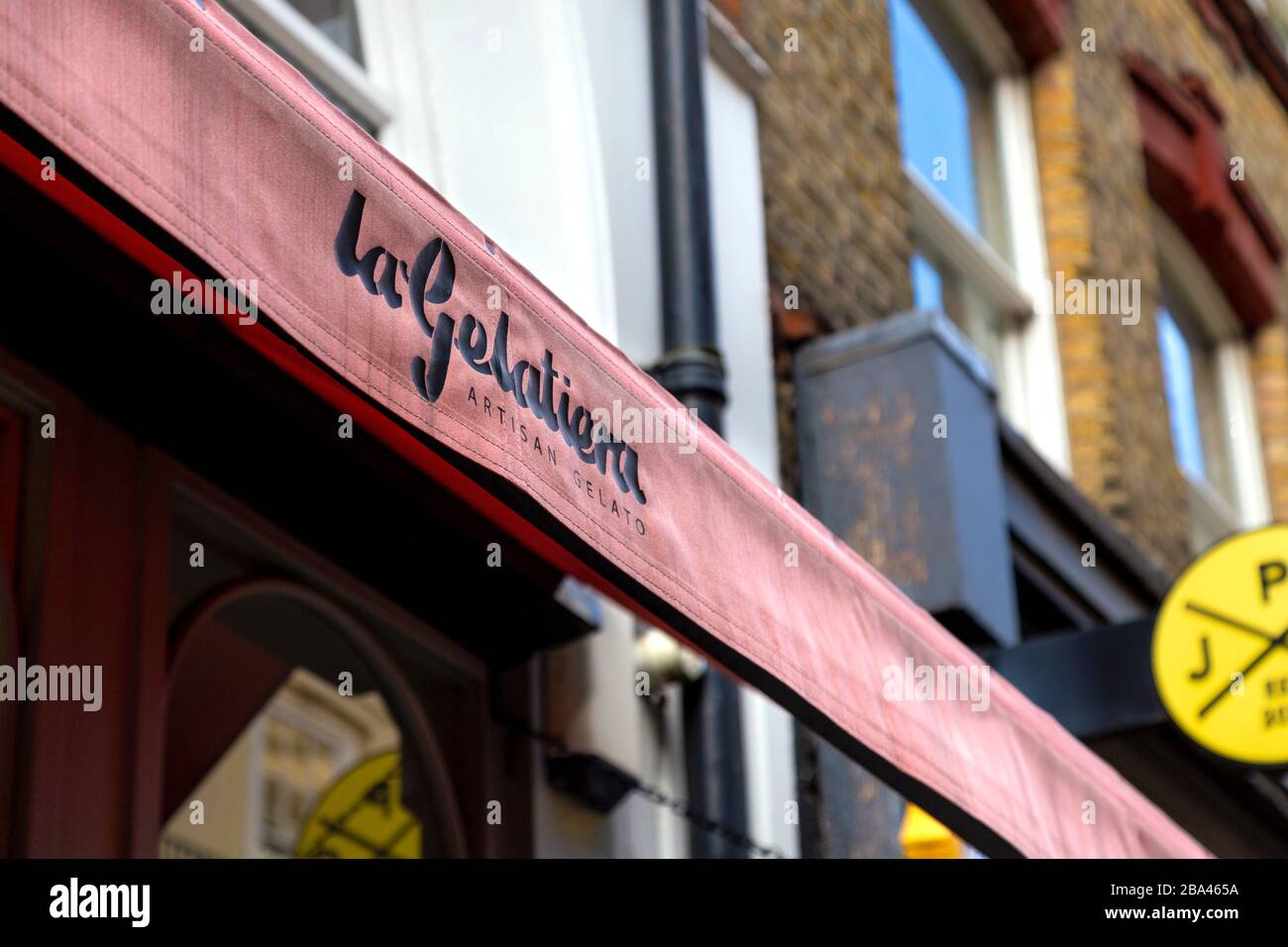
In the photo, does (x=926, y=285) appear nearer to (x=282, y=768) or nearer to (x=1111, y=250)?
(x=1111, y=250)

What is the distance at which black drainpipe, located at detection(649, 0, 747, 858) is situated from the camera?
5262 mm

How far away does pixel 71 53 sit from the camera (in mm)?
2387

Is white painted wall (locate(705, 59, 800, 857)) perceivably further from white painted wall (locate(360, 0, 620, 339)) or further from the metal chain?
white painted wall (locate(360, 0, 620, 339))

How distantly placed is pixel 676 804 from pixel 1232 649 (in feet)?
5.95

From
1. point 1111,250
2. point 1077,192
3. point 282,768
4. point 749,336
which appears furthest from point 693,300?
point 282,768

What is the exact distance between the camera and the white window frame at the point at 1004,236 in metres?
8.77

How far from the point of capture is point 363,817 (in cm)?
736

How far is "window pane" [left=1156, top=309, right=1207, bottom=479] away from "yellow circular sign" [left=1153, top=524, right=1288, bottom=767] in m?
4.33

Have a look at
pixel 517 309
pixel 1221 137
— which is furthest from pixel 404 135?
pixel 1221 137

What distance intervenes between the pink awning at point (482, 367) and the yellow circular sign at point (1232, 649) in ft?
5.33

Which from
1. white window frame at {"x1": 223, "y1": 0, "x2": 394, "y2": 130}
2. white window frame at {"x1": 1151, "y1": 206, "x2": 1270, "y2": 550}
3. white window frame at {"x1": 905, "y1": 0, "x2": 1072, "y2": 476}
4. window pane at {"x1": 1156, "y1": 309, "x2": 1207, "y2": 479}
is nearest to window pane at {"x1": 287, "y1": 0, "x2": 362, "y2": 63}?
white window frame at {"x1": 223, "y1": 0, "x2": 394, "y2": 130}

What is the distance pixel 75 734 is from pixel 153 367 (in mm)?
723

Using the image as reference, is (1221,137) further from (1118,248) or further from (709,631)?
(709,631)

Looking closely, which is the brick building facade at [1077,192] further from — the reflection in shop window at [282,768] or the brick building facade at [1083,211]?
the reflection in shop window at [282,768]
